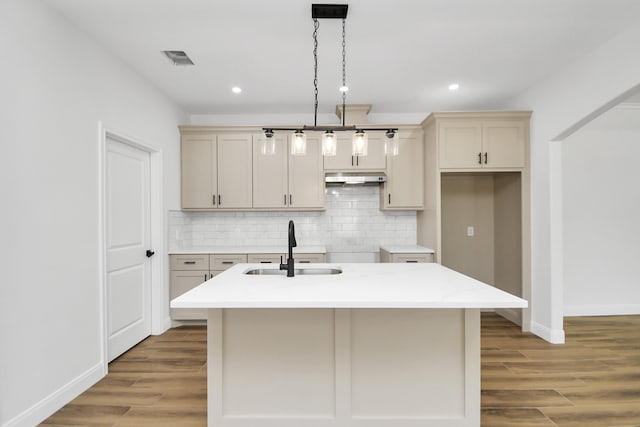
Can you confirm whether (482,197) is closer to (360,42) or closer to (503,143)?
(503,143)

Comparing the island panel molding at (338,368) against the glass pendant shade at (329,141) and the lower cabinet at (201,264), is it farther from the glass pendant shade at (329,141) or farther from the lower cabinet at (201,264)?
the lower cabinet at (201,264)

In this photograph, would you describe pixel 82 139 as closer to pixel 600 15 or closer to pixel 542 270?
pixel 600 15

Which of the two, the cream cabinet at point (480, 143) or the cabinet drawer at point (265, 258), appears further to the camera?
the cabinet drawer at point (265, 258)

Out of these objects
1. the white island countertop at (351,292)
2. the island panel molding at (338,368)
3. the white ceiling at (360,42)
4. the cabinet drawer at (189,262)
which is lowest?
the island panel molding at (338,368)

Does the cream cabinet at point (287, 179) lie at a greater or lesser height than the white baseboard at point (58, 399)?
greater

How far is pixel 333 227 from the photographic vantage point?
485cm

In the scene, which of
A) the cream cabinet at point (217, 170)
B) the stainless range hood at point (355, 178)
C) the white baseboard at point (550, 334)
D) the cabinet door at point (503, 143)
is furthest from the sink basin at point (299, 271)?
the white baseboard at point (550, 334)

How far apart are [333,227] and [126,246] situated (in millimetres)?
2501

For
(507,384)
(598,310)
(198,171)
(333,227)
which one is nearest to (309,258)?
(333,227)

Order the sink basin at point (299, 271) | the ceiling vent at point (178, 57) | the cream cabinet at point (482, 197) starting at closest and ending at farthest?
the sink basin at point (299, 271) < the ceiling vent at point (178, 57) < the cream cabinet at point (482, 197)

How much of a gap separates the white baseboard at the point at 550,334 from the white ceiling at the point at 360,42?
2631mm

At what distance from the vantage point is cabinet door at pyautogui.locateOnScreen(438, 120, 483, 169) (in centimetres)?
405

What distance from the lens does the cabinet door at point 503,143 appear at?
13.2 feet

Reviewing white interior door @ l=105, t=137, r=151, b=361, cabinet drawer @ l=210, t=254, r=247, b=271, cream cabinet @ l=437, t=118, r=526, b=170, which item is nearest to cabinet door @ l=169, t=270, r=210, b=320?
cabinet drawer @ l=210, t=254, r=247, b=271
